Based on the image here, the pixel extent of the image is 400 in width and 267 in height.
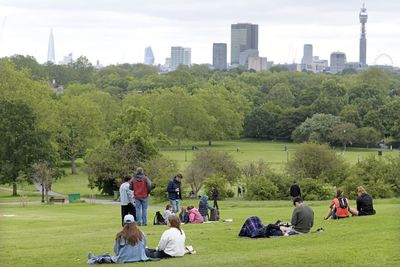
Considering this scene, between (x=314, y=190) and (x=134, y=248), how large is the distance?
39.2 meters

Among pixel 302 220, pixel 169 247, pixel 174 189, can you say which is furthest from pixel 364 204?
pixel 169 247

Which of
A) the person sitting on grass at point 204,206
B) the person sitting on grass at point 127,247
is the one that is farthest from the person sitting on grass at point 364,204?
the person sitting on grass at point 127,247

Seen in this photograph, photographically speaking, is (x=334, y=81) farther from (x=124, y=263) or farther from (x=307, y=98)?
(x=124, y=263)

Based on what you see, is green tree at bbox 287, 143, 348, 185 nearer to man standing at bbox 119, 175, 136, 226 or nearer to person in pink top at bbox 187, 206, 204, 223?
person in pink top at bbox 187, 206, 204, 223

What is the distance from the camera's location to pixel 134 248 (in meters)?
17.7

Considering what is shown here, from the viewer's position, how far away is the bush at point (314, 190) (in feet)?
180

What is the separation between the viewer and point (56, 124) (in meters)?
93.2

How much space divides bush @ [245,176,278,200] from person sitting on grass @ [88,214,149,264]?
39.5 meters

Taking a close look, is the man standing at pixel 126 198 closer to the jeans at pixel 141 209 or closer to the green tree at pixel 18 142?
the jeans at pixel 141 209

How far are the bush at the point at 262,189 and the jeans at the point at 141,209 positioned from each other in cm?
3132

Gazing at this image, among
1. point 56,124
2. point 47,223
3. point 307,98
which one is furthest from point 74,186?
point 307,98

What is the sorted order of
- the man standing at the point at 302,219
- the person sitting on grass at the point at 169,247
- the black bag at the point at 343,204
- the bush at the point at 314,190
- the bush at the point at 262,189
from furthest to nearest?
1. the bush at the point at 262,189
2. the bush at the point at 314,190
3. the black bag at the point at 343,204
4. the man standing at the point at 302,219
5. the person sitting on grass at the point at 169,247

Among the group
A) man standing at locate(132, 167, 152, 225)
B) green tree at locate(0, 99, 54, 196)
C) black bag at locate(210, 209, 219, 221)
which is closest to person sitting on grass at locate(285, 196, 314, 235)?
man standing at locate(132, 167, 152, 225)

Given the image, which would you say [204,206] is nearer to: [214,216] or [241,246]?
[214,216]
